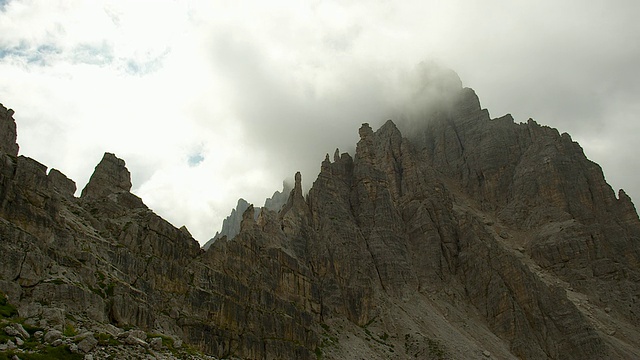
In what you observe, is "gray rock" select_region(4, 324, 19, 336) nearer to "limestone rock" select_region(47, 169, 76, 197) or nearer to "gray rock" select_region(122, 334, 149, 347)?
"gray rock" select_region(122, 334, 149, 347)

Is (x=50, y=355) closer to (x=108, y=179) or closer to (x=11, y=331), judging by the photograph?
(x=11, y=331)

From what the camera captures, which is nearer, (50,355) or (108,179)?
(50,355)

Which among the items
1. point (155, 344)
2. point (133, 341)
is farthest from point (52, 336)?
point (155, 344)

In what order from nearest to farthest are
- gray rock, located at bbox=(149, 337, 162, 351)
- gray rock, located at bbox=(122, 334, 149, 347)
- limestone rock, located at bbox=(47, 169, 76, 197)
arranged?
gray rock, located at bbox=(122, 334, 149, 347) → gray rock, located at bbox=(149, 337, 162, 351) → limestone rock, located at bbox=(47, 169, 76, 197)

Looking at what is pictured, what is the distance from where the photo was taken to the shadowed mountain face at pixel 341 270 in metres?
66.2

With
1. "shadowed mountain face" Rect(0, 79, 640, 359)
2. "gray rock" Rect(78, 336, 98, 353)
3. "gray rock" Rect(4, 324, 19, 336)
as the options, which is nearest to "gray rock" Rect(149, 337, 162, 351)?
"shadowed mountain face" Rect(0, 79, 640, 359)

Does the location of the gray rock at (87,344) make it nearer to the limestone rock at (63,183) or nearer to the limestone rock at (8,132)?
the limestone rock at (8,132)

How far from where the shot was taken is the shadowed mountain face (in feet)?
217

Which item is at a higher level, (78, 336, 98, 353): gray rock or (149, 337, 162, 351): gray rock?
(149, 337, 162, 351): gray rock

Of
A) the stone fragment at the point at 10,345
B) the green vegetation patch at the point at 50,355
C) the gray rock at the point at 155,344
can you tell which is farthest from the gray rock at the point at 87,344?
the gray rock at the point at 155,344

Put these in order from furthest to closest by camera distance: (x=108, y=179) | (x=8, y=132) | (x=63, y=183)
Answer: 1. (x=108, y=179)
2. (x=63, y=183)
3. (x=8, y=132)

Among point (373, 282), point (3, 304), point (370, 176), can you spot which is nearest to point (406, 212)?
point (370, 176)

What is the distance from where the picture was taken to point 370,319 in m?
136

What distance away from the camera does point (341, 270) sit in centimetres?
14600
